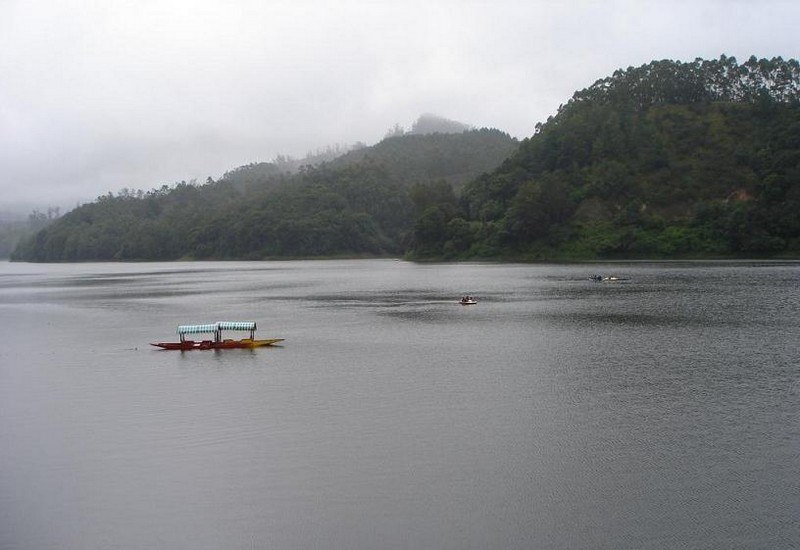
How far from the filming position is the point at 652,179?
113 metres

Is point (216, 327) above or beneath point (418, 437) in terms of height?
above

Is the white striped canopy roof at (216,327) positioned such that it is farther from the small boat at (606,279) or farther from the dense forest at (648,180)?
the dense forest at (648,180)

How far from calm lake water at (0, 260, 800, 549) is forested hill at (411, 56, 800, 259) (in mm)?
65130

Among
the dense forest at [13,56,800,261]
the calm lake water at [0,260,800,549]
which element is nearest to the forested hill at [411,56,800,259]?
the dense forest at [13,56,800,261]

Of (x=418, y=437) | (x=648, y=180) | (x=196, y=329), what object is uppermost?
(x=648, y=180)

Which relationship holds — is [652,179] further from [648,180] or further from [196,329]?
[196,329]

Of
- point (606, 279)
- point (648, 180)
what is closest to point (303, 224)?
point (648, 180)

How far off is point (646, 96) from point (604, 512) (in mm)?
130647

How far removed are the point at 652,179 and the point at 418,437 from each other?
103068mm

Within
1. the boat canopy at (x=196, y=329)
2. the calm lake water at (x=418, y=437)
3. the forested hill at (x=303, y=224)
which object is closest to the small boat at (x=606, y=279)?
the calm lake water at (x=418, y=437)

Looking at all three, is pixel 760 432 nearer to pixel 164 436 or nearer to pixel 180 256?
pixel 164 436

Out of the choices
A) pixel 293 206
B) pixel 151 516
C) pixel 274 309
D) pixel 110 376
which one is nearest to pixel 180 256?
pixel 293 206

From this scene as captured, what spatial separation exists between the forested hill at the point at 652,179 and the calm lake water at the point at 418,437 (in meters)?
65.1

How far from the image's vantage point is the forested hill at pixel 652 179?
331 ft
